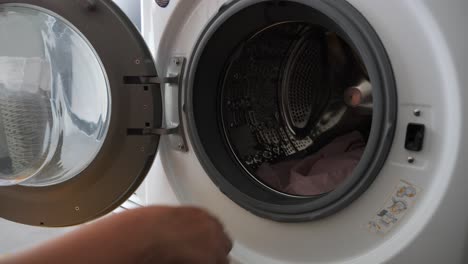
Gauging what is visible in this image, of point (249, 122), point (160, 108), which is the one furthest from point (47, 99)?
point (249, 122)

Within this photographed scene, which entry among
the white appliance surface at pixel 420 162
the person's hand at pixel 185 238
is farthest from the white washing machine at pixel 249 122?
the person's hand at pixel 185 238

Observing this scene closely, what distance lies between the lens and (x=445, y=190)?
53 centimetres

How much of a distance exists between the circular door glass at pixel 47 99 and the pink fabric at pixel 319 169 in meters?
0.37

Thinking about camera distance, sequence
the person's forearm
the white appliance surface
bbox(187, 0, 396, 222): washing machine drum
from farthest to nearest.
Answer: bbox(187, 0, 396, 222): washing machine drum → the white appliance surface → the person's forearm

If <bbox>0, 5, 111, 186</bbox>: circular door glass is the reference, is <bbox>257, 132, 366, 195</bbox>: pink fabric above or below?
below

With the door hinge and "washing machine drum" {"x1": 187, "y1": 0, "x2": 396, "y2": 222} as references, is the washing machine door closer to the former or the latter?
the door hinge

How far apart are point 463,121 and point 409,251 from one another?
19cm

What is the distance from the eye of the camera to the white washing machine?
21.8 inches

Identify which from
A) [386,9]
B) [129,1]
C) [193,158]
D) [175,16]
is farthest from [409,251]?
[129,1]

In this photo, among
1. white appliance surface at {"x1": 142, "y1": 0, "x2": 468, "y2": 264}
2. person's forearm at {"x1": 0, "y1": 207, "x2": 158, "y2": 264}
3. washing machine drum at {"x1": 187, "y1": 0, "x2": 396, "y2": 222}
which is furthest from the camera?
washing machine drum at {"x1": 187, "y1": 0, "x2": 396, "y2": 222}

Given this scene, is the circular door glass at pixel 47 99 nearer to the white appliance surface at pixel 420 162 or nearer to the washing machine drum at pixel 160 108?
the washing machine drum at pixel 160 108

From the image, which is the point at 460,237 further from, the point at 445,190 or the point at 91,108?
the point at 91,108

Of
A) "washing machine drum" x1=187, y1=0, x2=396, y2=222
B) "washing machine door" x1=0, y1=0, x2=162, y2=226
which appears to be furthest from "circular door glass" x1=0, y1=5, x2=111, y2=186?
"washing machine drum" x1=187, y1=0, x2=396, y2=222

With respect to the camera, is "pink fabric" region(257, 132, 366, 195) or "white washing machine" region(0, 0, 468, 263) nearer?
"white washing machine" region(0, 0, 468, 263)
